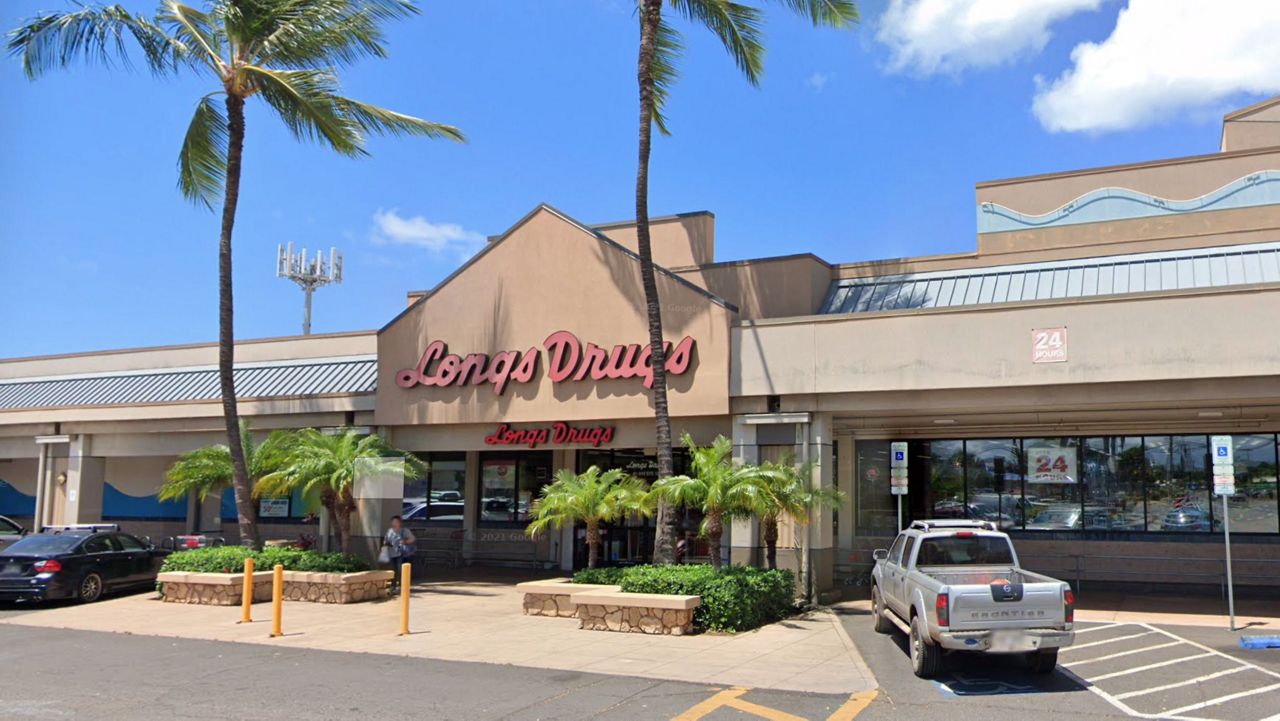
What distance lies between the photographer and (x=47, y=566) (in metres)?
18.8

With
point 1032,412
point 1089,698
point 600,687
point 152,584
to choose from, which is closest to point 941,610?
point 1089,698

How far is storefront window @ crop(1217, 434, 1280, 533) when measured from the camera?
862 inches

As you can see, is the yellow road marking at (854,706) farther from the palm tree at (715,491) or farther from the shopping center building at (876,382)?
the shopping center building at (876,382)

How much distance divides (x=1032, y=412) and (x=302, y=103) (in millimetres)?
15716

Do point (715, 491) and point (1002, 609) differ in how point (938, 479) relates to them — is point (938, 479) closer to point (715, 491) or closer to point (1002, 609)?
point (715, 491)

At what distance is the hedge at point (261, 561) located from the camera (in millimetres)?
19422

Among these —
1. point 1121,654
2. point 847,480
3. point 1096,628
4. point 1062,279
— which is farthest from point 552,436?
point 1121,654

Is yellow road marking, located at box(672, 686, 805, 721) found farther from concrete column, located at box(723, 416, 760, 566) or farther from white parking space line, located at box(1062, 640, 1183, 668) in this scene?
concrete column, located at box(723, 416, 760, 566)

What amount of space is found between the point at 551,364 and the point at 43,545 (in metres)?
10.6

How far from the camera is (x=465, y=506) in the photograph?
27.5 metres

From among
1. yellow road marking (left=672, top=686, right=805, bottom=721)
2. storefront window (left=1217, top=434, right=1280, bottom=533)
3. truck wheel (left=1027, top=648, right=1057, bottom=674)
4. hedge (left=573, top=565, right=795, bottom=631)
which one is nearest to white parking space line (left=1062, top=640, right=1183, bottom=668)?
truck wheel (left=1027, top=648, right=1057, bottom=674)

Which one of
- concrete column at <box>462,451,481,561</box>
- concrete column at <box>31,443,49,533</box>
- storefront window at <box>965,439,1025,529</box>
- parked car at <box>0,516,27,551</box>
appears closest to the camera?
parked car at <box>0,516,27,551</box>

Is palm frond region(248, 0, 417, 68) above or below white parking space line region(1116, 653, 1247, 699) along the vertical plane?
above

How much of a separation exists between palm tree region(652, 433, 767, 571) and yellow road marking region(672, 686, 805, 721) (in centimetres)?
572
